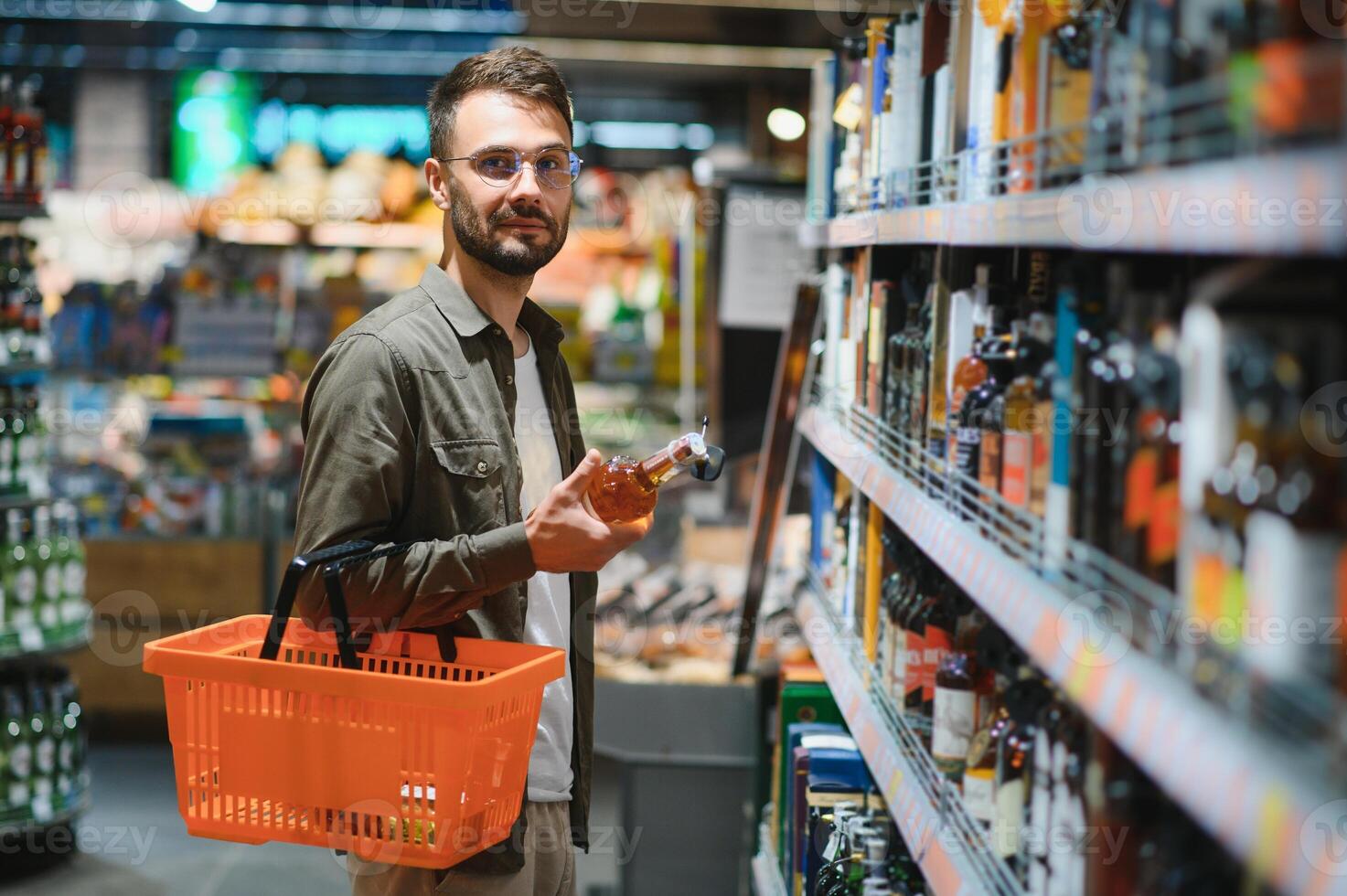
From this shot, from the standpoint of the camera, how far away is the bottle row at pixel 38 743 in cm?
448

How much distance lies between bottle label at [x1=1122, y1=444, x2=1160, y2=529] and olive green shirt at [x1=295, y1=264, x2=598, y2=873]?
1016 mm

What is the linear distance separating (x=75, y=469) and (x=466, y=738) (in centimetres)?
550

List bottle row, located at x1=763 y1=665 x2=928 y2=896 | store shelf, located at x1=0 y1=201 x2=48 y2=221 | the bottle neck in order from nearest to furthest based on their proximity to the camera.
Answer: the bottle neck
bottle row, located at x1=763 y1=665 x2=928 y2=896
store shelf, located at x1=0 y1=201 x2=48 y2=221

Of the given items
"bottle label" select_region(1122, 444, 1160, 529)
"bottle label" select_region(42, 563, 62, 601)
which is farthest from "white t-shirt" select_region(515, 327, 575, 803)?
"bottle label" select_region(42, 563, 62, 601)

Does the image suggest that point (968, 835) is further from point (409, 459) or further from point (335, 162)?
point (335, 162)

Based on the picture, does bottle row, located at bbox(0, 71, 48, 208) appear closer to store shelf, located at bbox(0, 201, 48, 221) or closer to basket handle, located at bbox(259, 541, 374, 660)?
store shelf, located at bbox(0, 201, 48, 221)

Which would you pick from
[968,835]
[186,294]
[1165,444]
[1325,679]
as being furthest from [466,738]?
[186,294]

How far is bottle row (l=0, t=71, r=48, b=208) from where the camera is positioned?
4617 millimetres

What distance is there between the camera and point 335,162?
33.9 feet

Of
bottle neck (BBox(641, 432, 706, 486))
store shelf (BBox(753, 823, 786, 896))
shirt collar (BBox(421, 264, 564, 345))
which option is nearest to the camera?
bottle neck (BBox(641, 432, 706, 486))

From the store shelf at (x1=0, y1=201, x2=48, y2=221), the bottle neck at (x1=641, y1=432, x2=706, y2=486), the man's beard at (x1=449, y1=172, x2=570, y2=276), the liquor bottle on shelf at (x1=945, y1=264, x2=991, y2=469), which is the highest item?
the store shelf at (x1=0, y1=201, x2=48, y2=221)

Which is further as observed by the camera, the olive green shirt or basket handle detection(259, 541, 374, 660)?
the olive green shirt

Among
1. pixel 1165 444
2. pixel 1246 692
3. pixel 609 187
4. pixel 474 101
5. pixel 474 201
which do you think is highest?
pixel 609 187

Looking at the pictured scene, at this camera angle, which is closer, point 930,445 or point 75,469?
point 930,445
